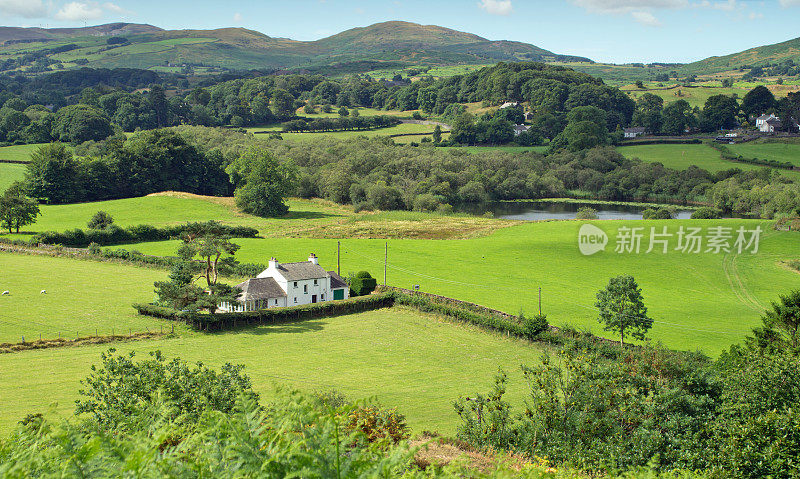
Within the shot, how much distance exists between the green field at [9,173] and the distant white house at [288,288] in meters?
68.2

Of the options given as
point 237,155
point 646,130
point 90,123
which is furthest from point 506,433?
point 646,130

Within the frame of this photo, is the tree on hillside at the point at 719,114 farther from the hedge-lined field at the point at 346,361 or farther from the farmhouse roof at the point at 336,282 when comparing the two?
the hedge-lined field at the point at 346,361

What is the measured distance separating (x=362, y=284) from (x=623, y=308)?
21.9m

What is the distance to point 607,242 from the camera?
73062 mm

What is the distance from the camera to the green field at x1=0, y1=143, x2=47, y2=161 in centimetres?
12356

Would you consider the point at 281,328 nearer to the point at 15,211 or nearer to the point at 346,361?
the point at 346,361

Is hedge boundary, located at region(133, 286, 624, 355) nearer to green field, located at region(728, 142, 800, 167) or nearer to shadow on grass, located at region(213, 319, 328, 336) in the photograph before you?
shadow on grass, located at region(213, 319, 328, 336)

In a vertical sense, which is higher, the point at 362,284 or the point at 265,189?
the point at 265,189

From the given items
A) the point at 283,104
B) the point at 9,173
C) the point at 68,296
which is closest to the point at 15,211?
the point at 68,296

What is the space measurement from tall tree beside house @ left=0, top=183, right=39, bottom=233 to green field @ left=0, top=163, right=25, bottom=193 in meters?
25.3

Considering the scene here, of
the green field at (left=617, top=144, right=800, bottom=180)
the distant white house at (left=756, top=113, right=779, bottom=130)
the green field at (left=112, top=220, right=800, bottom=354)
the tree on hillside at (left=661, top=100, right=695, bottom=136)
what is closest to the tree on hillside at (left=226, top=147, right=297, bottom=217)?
the green field at (left=112, top=220, right=800, bottom=354)

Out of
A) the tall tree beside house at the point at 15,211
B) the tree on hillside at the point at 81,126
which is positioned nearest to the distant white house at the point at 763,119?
the tree on hillside at the point at 81,126

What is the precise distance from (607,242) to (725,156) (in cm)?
7464

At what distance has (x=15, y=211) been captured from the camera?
74125 mm
